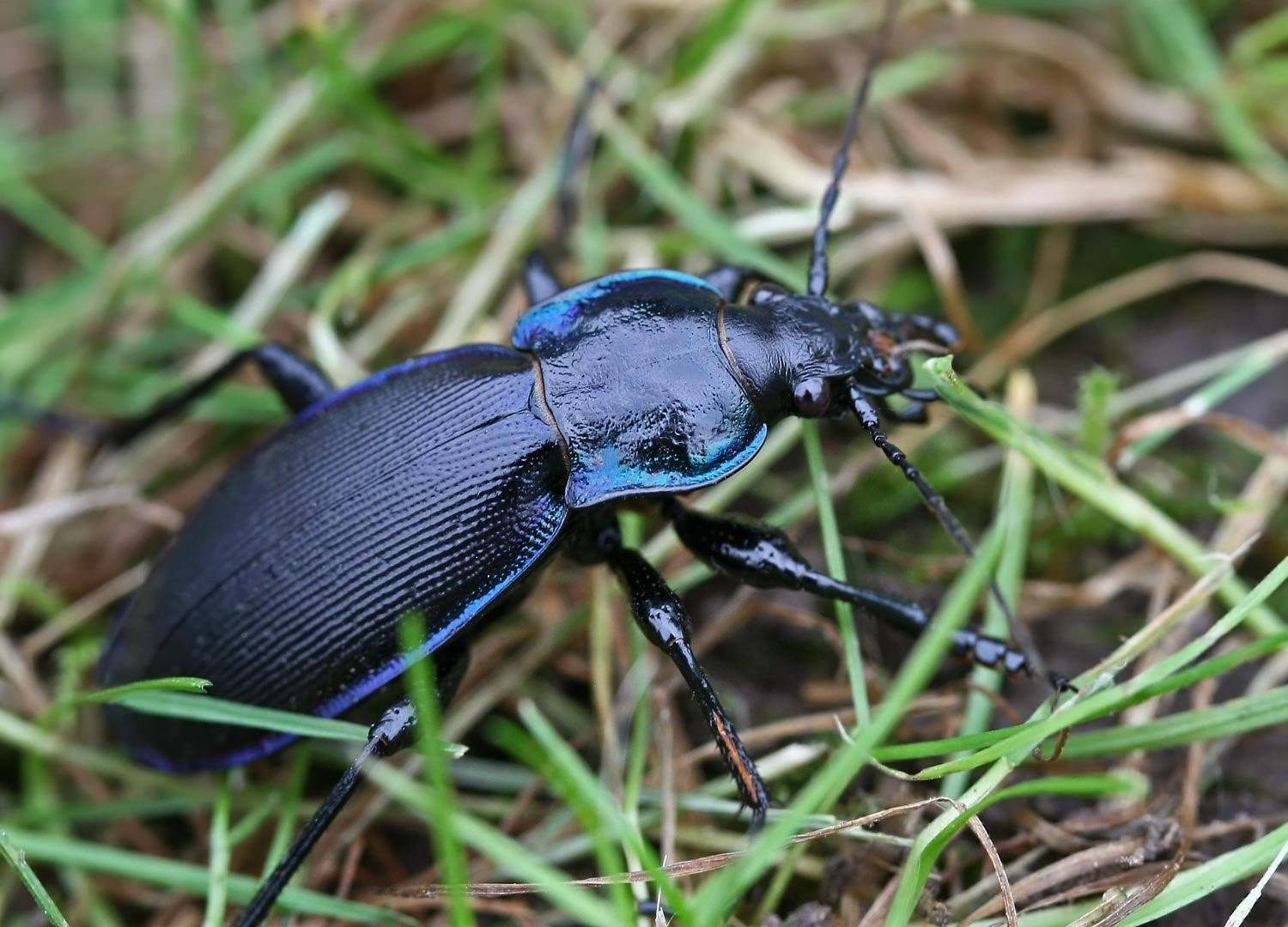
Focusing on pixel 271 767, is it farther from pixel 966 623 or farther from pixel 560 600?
pixel 966 623

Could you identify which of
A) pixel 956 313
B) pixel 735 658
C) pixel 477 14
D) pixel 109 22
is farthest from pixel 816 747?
pixel 109 22

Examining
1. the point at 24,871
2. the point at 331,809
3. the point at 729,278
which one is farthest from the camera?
the point at 729,278

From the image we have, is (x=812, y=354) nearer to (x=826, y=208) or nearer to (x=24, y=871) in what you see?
(x=826, y=208)

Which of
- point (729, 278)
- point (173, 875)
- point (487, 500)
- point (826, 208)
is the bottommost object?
point (173, 875)

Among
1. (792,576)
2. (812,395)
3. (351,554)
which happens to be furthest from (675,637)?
(351,554)

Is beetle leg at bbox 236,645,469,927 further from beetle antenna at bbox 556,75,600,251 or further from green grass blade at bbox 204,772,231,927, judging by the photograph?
beetle antenna at bbox 556,75,600,251

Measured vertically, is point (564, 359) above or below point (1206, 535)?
above
